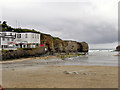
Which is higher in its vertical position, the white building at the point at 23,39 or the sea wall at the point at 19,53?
the white building at the point at 23,39

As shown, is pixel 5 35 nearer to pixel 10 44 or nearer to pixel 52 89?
pixel 10 44

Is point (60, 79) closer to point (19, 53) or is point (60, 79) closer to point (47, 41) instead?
point (19, 53)

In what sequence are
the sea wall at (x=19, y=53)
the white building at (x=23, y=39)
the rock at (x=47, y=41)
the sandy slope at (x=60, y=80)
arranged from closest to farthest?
the sandy slope at (x=60, y=80) < the sea wall at (x=19, y=53) < the white building at (x=23, y=39) < the rock at (x=47, y=41)

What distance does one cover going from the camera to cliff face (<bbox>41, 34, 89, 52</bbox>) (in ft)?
250

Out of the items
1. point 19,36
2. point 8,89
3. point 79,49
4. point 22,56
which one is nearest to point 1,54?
point 22,56

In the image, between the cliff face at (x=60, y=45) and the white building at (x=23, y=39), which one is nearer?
the white building at (x=23, y=39)

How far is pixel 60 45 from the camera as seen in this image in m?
95.8

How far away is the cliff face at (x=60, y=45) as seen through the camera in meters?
76.1

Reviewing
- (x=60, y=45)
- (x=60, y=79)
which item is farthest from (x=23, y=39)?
(x=60, y=79)

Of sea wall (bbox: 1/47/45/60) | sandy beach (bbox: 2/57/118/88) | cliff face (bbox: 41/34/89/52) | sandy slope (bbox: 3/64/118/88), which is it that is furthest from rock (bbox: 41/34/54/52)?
sandy slope (bbox: 3/64/118/88)

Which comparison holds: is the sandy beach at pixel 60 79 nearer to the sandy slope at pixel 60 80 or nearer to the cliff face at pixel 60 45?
the sandy slope at pixel 60 80

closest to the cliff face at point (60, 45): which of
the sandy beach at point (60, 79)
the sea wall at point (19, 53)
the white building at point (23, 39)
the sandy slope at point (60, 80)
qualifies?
the white building at point (23, 39)

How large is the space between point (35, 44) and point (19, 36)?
9.74m

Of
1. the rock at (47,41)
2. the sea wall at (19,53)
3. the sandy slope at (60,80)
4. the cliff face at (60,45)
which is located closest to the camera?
the sandy slope at (60,80)
